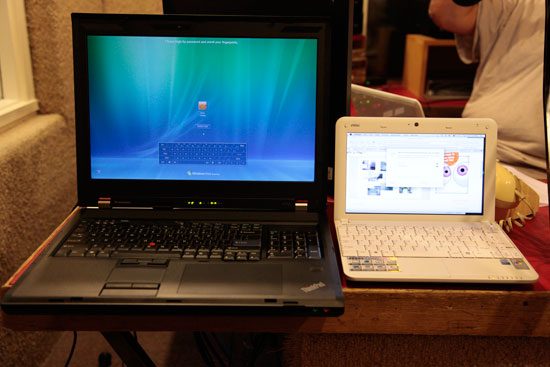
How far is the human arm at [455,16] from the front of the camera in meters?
1.89

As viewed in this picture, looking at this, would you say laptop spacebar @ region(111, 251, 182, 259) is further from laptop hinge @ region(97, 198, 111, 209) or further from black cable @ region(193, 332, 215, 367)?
black cable @ region(193, 332, 215, 367)

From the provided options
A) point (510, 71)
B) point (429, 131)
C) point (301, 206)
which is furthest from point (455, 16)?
point (301, 206)

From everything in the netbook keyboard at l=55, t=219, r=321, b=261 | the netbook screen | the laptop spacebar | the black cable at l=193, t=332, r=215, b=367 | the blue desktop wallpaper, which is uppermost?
the blue desktop wallpaper

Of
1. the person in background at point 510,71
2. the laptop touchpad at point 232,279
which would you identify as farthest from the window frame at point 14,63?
the person in background at point 510,71

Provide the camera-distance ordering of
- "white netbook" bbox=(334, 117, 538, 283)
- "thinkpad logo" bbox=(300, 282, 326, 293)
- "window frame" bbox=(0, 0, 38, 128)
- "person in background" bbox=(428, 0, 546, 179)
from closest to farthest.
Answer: "thinkpad logo" bbox=(300, 282, 326, 293) → "white netbook" bbox=(334, 117, 538, 283) → "window frame" bbox=(0, 0, 38, 128) → "person in background" bbox=(428, 0, 546, 179)

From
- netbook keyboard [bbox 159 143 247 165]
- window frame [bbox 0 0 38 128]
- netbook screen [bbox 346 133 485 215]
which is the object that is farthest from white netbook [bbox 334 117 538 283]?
window frame [bbox 0 0 38 128]

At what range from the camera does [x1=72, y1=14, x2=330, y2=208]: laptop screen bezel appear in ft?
3.26

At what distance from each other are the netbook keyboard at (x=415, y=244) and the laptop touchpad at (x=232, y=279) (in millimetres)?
143

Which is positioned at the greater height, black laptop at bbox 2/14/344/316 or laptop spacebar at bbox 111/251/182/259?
black laptop at bbox 2/14/344/316

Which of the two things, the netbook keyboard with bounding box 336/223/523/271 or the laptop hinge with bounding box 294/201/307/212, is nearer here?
the netbook keyboard with bounding box 336/223/523/271

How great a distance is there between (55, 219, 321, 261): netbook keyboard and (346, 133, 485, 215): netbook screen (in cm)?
15

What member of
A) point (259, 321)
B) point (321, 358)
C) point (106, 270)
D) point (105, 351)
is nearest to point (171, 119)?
point (106, 270)

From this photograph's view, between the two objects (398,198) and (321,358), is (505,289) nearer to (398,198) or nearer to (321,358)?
(398,198)

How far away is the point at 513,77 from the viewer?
1768mm
